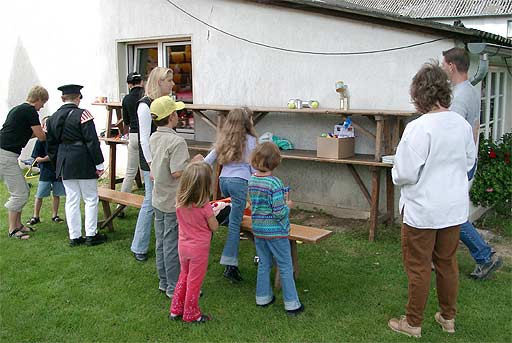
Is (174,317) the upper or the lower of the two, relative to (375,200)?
lower

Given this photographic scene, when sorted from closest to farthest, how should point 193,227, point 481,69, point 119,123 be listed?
point 193,227 < point 481,69 < point 119,123

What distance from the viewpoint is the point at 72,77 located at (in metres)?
10.5

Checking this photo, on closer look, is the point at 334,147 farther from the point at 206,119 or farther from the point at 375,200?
the point at 206,119

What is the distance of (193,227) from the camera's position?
162 inches

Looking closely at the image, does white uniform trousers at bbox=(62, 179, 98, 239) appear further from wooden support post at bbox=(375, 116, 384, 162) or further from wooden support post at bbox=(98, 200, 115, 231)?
wooden support post at bbox=(375, 116, 384, 162)

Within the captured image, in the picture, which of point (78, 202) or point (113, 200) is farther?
point (113, 200)

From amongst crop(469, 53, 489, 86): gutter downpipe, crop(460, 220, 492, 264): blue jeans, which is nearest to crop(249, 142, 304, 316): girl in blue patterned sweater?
crop(460, 220, 492, 264): blue jeans

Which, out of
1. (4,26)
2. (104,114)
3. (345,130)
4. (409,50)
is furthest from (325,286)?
(4,26)

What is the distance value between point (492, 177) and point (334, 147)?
2.21 metres

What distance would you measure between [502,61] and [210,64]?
4342 millimetres

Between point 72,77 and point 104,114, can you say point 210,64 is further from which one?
point 72,77

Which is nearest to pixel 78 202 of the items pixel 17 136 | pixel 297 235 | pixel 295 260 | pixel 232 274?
pixel 17 136

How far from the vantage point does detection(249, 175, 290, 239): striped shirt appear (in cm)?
416

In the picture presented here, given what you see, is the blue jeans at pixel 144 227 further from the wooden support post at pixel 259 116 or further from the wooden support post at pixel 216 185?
the wooden support post at pixel 259 116
